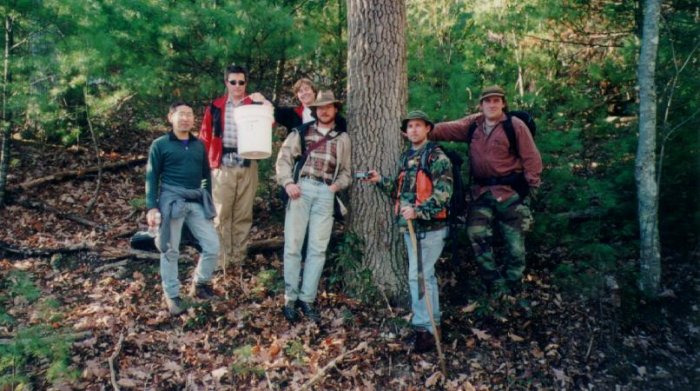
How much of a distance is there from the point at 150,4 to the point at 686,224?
799 cm

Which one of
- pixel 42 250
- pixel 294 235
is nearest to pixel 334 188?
pixel 294 235

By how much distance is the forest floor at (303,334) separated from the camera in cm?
509

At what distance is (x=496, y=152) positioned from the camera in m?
5.84

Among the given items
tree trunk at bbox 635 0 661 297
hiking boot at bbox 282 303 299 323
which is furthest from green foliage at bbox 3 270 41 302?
tree trunk at bbox 635 0 661 297

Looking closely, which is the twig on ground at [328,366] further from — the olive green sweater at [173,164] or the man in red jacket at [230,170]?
the olive green sweater at [173,164]

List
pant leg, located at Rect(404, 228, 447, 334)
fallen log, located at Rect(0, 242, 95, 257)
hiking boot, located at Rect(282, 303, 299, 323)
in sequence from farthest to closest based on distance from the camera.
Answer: fallen log, located at Rect(0, 242, 95, 257)
hiking boot, located at Rect(282, 303, 299, 323)
pant leg, located at Rect(404, 228, 447, 334)

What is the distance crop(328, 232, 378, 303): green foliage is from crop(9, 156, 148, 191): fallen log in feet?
20.7

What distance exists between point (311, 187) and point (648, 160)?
415cm

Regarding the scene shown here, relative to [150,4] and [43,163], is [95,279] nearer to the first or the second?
[150,4]

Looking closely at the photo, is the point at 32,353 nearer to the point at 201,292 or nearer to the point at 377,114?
the point at 201,292

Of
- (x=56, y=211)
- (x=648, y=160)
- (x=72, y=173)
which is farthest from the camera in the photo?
(x=72, y=173)

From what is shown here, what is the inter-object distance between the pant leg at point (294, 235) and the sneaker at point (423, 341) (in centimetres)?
146

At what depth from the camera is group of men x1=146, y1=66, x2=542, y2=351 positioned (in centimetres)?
544

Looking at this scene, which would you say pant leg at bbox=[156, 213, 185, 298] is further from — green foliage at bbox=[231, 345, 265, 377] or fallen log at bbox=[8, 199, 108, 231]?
fallen log at bbox=[8, 199, 108, 231]
